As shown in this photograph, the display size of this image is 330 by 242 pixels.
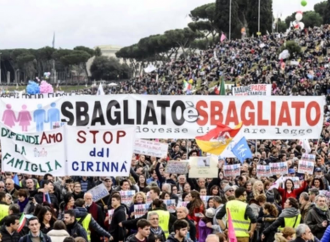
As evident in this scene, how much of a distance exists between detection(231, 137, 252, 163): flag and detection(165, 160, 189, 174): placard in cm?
109

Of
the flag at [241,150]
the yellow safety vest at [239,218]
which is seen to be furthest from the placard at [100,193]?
the flag at [241,150]

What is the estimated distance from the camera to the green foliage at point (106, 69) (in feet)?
502

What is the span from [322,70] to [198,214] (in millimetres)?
33477

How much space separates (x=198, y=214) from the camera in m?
11.3

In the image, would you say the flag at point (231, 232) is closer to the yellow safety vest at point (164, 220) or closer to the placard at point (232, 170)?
the yellow safety vest at point (164, 220)

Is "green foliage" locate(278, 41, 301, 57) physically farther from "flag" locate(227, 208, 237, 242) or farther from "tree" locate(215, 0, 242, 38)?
"flag" locate(227, 208, 237, 242)

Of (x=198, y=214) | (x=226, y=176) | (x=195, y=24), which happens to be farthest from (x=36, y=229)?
(x=195, y=24)

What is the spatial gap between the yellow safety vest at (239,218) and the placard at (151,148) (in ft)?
17.8

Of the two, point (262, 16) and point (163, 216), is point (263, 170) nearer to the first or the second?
point (163, 216)

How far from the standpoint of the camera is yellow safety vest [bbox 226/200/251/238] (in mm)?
10633

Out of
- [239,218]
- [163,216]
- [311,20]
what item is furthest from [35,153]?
[311,20]

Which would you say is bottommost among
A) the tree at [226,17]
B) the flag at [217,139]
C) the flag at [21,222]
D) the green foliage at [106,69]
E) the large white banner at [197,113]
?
the green foliage at [106,69]

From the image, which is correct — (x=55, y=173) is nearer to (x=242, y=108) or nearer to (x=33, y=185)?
(x=33, y=185)

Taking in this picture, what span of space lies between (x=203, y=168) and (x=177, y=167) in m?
0.47
